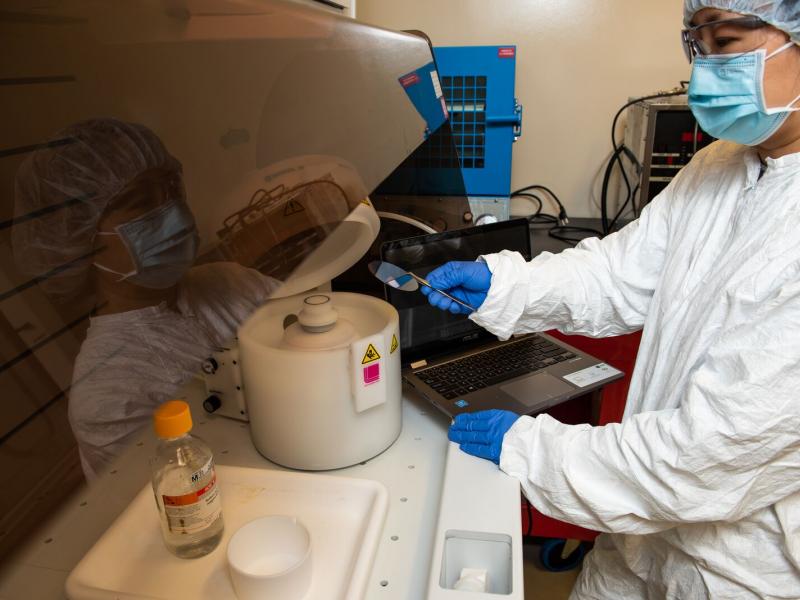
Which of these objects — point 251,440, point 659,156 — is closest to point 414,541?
point 251,440

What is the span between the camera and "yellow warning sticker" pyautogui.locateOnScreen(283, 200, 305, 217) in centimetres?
54

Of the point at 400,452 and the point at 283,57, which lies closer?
the point at 283,57

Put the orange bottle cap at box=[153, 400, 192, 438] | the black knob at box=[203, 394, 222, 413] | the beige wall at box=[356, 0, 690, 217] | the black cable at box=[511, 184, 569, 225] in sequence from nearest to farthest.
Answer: the orange bottle cap at box=[153, 400, 192, 438]
the black knob at box=[203, 394, 222, 413]
the beige wall at box=[356, 0, 690, 217]
the black cable at box=[511, 184, 569, 225]

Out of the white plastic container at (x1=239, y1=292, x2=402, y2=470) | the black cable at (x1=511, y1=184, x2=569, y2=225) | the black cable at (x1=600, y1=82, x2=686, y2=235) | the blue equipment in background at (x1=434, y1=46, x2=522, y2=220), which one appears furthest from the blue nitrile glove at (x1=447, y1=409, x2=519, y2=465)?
the black cable at (x1=511, y1=184, x2=569, y2=225)

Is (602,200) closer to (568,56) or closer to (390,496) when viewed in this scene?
(568,56)

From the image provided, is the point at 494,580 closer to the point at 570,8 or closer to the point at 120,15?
the point at 120,15

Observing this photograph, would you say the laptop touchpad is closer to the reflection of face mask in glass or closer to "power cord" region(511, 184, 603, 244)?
the reflection of face mask in glass

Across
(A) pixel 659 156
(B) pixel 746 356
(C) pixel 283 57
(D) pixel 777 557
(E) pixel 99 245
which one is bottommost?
(D) pixel 777 557

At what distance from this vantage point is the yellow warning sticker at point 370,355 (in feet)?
2.54

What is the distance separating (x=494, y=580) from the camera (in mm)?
666

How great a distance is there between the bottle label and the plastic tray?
0.05 meters

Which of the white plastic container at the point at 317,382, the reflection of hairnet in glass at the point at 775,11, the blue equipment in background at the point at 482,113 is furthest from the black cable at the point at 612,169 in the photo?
the white plastic container at the point at 317,382

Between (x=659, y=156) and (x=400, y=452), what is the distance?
4.58 ft

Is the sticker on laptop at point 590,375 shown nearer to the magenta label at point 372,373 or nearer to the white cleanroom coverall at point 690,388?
the white cleanroom coverall at point 690,388
